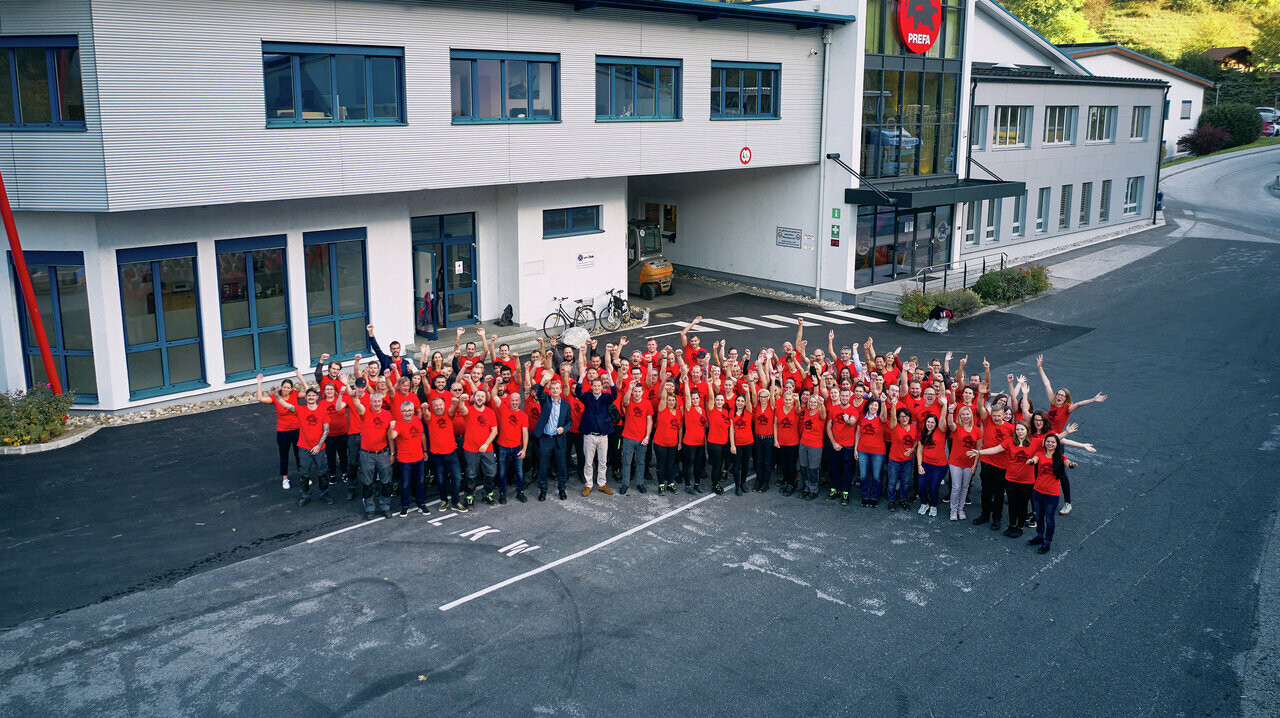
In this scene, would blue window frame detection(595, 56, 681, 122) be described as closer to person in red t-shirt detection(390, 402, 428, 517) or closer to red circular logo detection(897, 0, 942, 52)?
red circular logo detection(897, 0, 942, 52)

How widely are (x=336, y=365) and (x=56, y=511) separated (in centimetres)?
412

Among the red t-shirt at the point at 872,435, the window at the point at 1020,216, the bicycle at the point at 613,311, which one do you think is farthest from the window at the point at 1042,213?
the red t-shirt at the point at 872,435

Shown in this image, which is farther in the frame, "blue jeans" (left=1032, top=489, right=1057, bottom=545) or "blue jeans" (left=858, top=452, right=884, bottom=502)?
"blue jeans" (left=858, top=452, right=884, bottom=502)

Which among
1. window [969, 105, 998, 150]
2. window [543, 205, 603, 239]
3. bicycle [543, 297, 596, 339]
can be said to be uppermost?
window [969, 105, 998, 150]

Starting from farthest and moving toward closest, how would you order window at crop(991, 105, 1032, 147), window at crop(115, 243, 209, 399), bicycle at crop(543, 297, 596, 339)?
window at crop(991, 105, 1032, 147), bicycle at crop(543, 297, 596, 339), window at crop(115, 243, 209, 399)

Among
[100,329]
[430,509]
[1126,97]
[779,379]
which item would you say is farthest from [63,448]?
[1126,97]

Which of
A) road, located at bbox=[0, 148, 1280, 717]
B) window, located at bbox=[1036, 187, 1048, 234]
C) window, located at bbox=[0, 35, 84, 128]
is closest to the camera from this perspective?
road, located at bbox=[0, 148, 1280, 717]

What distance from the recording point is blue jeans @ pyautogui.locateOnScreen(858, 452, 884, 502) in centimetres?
1355

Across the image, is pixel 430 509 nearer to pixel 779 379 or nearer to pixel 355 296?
pixel 779 379

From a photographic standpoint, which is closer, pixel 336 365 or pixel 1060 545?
pixel 1060 545

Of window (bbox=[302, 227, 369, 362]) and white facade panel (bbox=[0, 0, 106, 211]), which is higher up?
white facade panel (bbox=[0, 0, 106, 211])

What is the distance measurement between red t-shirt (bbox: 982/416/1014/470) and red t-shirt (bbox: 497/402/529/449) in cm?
605

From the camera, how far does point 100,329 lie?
679 inches

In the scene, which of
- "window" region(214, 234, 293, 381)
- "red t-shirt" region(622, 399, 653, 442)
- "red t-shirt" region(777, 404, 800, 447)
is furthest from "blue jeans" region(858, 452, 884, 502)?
"window" region(214, 234, 293, 381)
